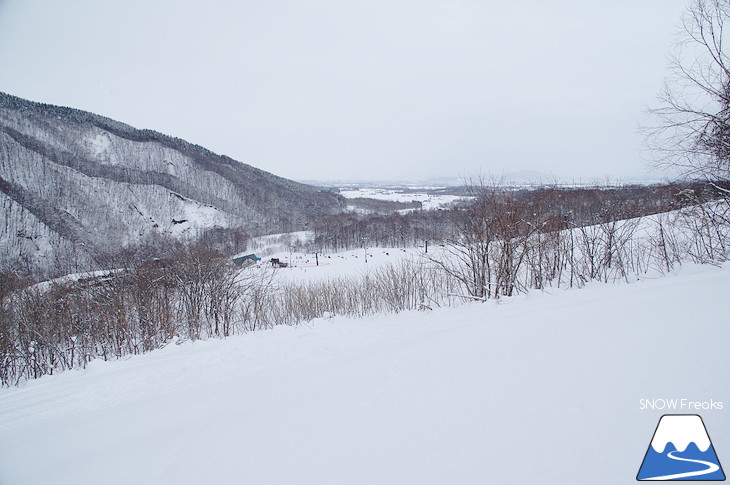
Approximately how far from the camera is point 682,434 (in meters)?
1.42

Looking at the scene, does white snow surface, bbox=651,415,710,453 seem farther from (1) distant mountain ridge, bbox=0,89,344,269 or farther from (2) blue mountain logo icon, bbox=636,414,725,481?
(1) distant mountain ridge, bbox=0,89,344,269

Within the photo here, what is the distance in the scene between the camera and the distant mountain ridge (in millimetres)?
53094

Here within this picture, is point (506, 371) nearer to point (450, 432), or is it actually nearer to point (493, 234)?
point (450, 432)

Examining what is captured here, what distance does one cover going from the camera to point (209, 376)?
4488mm

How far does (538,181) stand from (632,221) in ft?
15.0

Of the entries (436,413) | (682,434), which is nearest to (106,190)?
(436,413)

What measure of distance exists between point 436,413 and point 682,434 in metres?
1.24

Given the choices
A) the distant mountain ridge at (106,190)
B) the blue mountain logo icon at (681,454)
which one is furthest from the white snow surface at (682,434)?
the distant mountain ridge at (106,190)

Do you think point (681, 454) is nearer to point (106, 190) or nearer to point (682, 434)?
point (682, 434)

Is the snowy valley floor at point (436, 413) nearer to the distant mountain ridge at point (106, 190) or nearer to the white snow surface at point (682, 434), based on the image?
the white snow surface at point (682, 434)

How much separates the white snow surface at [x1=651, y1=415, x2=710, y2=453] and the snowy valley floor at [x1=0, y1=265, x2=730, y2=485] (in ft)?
0.13

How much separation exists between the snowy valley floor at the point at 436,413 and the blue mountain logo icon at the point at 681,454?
0.04 m

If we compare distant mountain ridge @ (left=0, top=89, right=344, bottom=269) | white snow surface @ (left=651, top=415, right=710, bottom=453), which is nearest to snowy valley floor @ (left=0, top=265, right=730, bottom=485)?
white snow surface @ (left=651, top=415, right=710, bottom=453)

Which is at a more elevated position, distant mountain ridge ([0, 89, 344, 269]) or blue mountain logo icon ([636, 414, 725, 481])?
distant mountain ridge ([0, 89, 344, 269])
